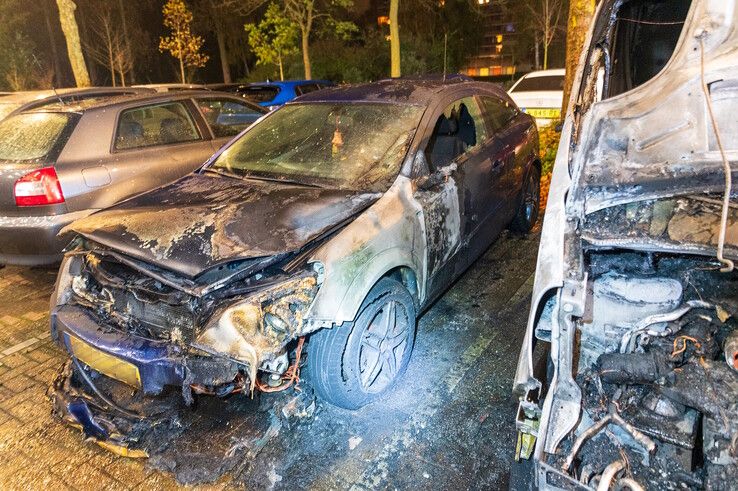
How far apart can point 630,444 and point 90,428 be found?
269cm

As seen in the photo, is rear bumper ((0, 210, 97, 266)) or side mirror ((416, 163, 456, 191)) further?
rear bumper ((0, 210, 97, 266))

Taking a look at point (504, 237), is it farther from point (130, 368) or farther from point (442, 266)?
point (130, 368)

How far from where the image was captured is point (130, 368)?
7.31 ft

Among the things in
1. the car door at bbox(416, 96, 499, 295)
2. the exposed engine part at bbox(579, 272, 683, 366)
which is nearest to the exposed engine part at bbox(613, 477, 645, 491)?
the exposed engine part at bbox(579, 272, 683, 366)

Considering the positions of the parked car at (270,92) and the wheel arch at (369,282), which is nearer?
the wheel arch at (369,282)

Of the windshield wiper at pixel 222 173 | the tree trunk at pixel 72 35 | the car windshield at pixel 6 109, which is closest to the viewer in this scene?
the windshield wiper at pixel 222 173

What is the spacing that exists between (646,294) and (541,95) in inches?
304

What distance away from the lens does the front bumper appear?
2.16 metres

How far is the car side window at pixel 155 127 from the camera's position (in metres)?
4.42

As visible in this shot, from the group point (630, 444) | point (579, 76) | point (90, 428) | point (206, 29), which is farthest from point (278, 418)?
point (206, 29)

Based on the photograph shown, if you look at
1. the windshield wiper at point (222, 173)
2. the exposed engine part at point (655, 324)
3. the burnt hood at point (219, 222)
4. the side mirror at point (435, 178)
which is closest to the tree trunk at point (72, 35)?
the windshield wiper at point (222, 173)

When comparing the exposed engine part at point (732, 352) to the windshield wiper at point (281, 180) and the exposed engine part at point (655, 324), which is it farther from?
the windshield wiper at point (281, 180)

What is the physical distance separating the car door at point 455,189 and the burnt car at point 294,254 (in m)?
0.02

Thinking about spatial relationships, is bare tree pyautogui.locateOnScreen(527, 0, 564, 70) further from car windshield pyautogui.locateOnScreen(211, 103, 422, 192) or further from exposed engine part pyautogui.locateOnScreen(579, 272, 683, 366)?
exposed engine part pyautogui.locateOnScreen(579, 272, 683, 366)
